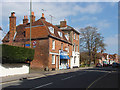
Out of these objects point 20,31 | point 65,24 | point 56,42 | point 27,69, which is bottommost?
point 27,69

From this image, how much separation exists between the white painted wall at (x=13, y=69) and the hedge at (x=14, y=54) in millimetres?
627

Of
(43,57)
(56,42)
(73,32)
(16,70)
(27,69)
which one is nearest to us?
(16,70)

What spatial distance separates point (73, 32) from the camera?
43812 millimetres

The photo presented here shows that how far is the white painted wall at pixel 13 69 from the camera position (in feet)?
63.0

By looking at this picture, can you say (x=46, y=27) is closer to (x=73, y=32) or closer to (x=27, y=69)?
(x=27, y=69)

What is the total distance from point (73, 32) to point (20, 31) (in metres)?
14.5

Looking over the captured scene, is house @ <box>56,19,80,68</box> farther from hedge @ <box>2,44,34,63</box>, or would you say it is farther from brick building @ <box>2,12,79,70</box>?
hedge @ <box>2,44,34,63</box>

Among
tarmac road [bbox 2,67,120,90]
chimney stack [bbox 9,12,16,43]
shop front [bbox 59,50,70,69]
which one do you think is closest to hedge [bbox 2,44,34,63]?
tarmac road [bbox 2,67,120,90]

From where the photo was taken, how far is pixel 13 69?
831 inches

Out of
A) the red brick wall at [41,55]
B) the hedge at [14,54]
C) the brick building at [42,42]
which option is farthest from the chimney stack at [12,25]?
the hedge at [14,54]

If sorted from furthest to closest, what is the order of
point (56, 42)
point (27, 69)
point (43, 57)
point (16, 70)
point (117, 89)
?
point (56, 42)
point (43, 57)
point (27, 69)
point (16, 70)
point (117, 89)

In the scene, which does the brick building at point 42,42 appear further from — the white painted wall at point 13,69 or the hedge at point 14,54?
the white painted wall at point 13,69

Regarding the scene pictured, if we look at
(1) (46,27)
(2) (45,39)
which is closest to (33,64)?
(2) (45,39)

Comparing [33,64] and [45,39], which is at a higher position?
[45,39]
